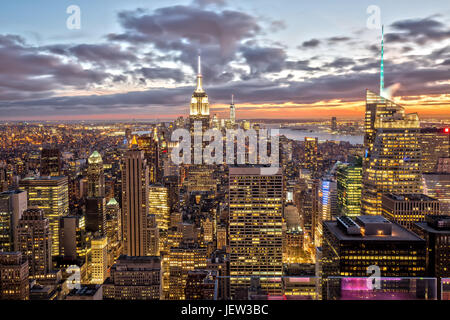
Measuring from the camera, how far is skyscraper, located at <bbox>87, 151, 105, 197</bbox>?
20.6 m

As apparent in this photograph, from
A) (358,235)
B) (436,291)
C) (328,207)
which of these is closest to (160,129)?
(328,207)

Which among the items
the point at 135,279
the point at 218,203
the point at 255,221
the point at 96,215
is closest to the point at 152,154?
the point at 218,203

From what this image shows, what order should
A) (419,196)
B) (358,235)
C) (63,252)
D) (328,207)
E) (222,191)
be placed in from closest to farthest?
1. (358,235)
2. (419,196)
3. (63,252)
4. (328,207)
5. (222,191)

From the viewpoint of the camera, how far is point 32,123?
318 inches

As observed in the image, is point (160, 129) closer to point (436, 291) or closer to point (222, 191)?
point (222, 191)

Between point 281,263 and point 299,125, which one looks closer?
point 299,125

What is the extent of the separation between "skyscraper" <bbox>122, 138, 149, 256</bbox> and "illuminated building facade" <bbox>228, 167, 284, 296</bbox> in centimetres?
500

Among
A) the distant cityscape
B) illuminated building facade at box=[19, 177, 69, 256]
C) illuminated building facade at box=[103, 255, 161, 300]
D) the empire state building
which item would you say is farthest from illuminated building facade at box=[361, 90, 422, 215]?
illuminated building facade at box=[19, 177, 69, 256]

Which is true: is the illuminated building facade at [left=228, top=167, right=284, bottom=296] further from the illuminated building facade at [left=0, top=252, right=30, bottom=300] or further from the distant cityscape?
the illuminated building facade at [left=0, top=252, right=30, bottom=300]

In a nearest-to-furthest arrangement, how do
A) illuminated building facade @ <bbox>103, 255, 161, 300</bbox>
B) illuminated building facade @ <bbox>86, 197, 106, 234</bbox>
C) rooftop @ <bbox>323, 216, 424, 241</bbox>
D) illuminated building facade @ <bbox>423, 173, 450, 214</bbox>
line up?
1. rooftop @ <bbox>323, 216, 424, 241</bbox>
2. illuminated building facade @ <bbox>103, 255, 161, 300</bbox>
3. illuminated building facade @ <bbox>423, 173, 450, 214</bbox>
4. illuminated building facade @ <bbox>86, 197, 106, 234</bbox>

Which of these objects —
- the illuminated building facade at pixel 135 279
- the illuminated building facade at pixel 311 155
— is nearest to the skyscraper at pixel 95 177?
the illuminated building facade at pixel 135 279

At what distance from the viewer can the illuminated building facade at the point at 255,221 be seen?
44.0ft
